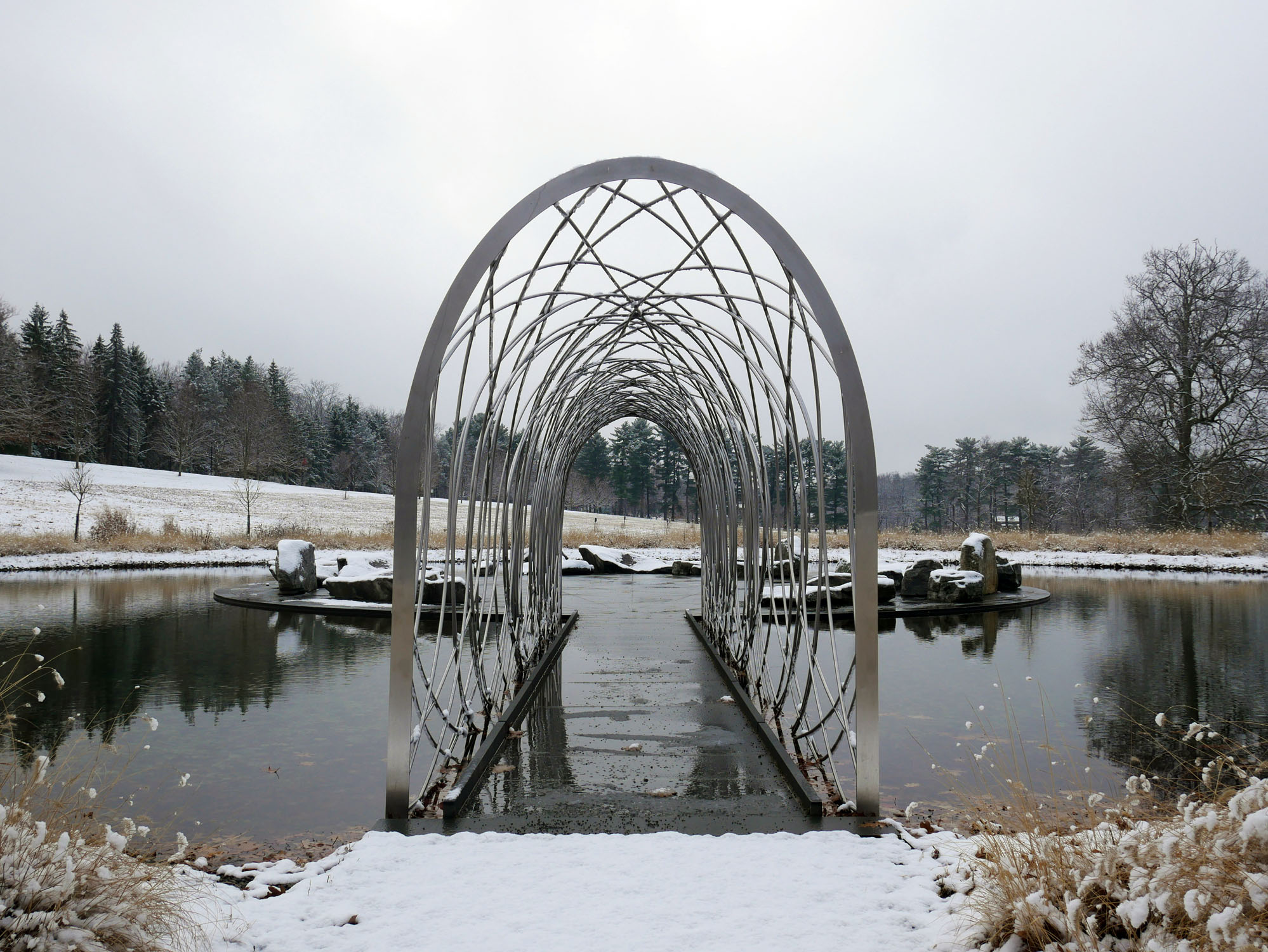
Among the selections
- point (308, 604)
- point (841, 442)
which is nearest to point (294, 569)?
point (308, 604)

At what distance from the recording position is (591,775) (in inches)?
159

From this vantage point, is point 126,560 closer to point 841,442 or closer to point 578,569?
point 578,569

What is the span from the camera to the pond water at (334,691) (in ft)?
13.6

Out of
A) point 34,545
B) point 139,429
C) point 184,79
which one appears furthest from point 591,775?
point 139,429

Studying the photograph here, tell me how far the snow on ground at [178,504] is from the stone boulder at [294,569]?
50.2ft

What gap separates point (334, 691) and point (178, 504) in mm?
34576

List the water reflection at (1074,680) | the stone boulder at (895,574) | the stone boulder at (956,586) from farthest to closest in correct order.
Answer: the stone boulder at (895,574)
the stone boulder at (956,586)
the water reflection at (1074,680)

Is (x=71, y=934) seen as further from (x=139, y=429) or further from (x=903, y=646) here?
(x=139, y=429)

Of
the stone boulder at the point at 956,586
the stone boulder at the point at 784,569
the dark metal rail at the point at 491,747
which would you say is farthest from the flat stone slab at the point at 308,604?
the stone boulder at the point at 956,586

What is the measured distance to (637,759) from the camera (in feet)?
14.3

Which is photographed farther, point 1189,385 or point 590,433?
point 1189,385

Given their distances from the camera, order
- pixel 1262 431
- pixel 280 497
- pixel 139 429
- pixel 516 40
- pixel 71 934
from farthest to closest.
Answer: pixel 139 429
pixel 280 497
pixel 1262 431
pixel 516 40
pixel 71 934

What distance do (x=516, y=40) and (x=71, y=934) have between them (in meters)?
4.88

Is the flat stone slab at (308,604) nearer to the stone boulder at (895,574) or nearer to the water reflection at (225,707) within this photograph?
the water reflection at (225,707)
